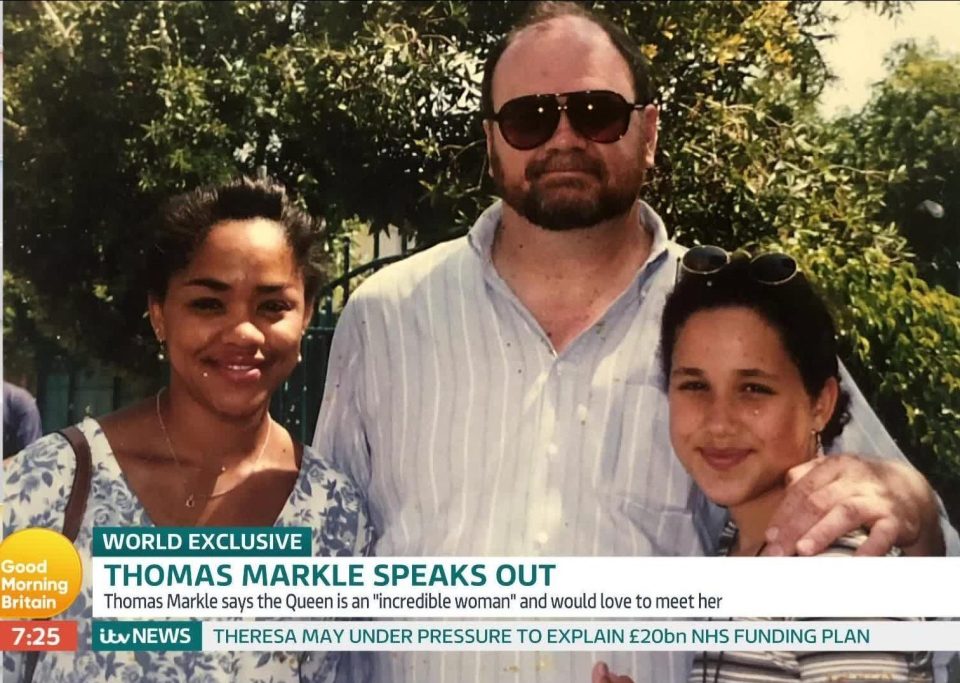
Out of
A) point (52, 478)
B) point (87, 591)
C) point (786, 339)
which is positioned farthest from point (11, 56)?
→ point (786, 339)

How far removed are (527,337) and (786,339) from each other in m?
0.55

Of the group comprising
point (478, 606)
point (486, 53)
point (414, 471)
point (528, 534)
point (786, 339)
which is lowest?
point (478, 606)

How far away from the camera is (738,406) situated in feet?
6.75

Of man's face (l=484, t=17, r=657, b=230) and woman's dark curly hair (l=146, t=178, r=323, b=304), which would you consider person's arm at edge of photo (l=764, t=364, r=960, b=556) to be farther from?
woman's dark curly hair (l=146, t=178, r=323, b=304)

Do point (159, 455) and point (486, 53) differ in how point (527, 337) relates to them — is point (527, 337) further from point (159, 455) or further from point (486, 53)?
point (159, 455)

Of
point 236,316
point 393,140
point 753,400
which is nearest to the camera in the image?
point 753,400

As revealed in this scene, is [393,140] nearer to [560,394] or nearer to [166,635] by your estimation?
[560,394]

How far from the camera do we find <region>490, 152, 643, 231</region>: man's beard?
210 centimetres

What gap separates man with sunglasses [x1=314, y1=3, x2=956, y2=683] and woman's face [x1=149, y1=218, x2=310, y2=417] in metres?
0.15

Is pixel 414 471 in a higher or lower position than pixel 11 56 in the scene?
lower

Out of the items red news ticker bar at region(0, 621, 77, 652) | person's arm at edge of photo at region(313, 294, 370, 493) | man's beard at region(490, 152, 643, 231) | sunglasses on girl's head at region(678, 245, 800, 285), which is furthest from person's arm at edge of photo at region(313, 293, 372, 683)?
sunglasses on girl's head at region(678, 245, 800, 285)

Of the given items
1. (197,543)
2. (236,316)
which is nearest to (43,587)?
(197,543)

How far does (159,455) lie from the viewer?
87.8 inches

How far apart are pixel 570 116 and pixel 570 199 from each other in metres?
0.17
